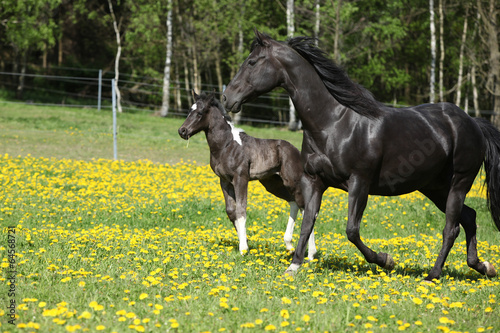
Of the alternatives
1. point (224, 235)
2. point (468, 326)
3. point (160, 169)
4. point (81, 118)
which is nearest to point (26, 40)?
point (81, 118)

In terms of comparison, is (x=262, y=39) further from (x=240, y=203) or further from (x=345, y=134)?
(x=240, y=203)

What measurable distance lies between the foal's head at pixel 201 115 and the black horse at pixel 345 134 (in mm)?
1635

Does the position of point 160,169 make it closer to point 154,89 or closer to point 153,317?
point 153,317

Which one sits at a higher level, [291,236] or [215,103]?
[215,103]

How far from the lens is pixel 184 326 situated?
421 centimetres

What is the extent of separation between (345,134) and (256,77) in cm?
114

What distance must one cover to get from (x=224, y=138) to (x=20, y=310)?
406cm

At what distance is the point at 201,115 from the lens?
309 inches

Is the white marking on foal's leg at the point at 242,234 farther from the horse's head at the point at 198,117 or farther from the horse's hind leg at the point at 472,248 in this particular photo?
the horse's hind leg at the point at 472,248

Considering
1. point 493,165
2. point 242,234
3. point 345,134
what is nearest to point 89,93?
point 242,234

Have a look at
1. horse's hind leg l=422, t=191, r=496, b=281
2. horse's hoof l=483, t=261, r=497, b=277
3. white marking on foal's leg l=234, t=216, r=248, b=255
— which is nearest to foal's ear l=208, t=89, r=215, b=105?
white marking on foal's leg l=234, t=216, r=248, b=255

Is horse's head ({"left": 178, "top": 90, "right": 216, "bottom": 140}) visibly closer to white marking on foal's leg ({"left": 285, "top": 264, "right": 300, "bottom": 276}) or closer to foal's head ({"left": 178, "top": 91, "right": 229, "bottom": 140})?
foal's head ({"left": 178, "top": 91, "right": 229, "bottom": 140})

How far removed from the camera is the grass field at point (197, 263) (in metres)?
4.44

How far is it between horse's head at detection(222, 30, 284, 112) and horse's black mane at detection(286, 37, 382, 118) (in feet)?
1.00
